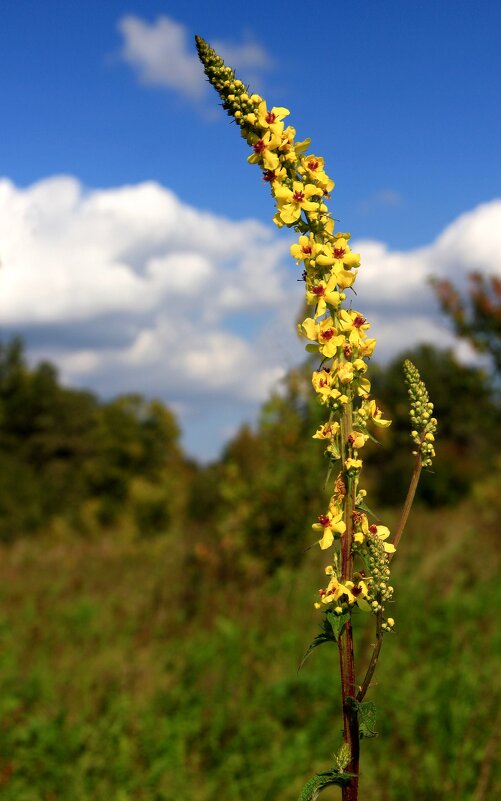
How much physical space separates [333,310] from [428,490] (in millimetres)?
25361

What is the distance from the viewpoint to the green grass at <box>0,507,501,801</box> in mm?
4934

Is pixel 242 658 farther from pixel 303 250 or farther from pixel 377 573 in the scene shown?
pixel 303 250

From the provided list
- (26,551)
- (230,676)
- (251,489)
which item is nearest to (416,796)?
(230,676)

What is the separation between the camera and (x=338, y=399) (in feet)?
5.40

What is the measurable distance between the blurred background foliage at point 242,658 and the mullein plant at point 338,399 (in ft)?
0.89

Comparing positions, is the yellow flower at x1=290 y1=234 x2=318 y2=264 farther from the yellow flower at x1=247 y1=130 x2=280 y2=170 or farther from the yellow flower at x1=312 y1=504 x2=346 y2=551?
the yellow flower at x1=312 y1=504 x2=346 y2=551

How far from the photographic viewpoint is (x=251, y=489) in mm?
9359

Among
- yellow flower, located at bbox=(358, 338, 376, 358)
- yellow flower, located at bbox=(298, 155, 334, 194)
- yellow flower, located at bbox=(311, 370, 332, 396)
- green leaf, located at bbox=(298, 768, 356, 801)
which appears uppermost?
yellow flower, located at bbox=(298, 155, 334, 194)

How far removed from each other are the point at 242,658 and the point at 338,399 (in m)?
5.49

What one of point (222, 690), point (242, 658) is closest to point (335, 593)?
point (222, 690)

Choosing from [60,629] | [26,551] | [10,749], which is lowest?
[10,749]

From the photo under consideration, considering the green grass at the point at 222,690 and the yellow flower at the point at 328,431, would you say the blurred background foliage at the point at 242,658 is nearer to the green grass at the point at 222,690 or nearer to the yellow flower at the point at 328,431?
the green grass at the point at 222,690

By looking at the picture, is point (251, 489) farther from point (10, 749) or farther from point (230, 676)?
point (10, 749)

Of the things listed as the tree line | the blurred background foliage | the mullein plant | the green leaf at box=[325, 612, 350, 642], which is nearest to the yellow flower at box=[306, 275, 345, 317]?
the mullein plant
